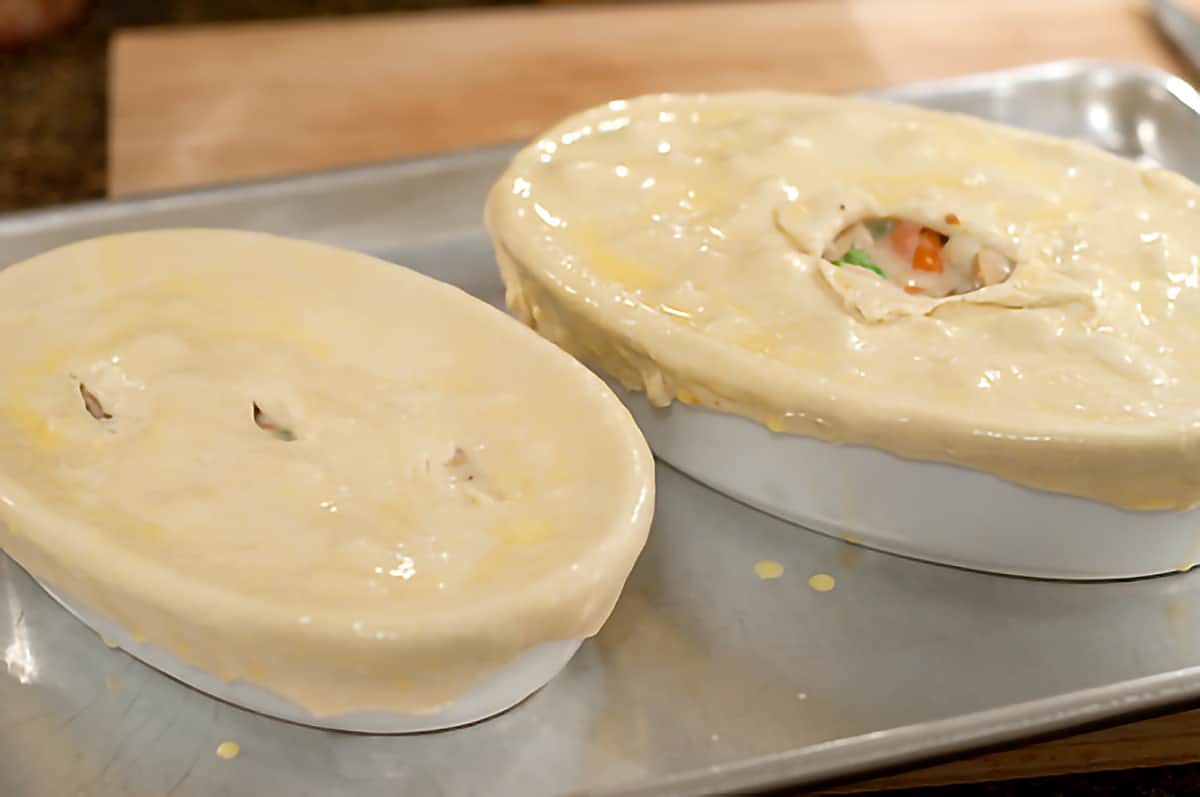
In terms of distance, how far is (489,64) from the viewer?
1600mm

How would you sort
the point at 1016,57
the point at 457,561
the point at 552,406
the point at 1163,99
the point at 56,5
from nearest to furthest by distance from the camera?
the point at 457,561
the point at 552,406
the point at 1163,99
the point at 1016,57
the point at 56,5

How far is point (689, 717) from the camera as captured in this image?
797 millimetres

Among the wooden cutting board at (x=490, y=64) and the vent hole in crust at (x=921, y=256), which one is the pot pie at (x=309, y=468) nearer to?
the vent hole in crust at (x=921, y=256)

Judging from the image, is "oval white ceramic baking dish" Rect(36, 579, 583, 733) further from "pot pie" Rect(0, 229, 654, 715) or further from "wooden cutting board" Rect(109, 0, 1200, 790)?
"wooden cutting board" Rect(109, 0, 1200, 790)

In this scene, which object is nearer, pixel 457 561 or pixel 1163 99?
pixel 457 561

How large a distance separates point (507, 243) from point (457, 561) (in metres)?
0.32

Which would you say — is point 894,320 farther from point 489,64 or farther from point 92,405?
point 489,64

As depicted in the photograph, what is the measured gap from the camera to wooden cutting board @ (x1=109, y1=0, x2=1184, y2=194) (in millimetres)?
1436

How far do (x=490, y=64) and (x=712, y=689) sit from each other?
1003 mm

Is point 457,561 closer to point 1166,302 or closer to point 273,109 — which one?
point 1166,302

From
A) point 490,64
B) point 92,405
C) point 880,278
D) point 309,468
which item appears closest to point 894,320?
point 880,278

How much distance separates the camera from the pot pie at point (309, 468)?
0.70 meters

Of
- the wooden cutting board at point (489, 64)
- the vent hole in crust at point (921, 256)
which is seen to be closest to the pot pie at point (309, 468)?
the vent hole in crust at point (921, 256)

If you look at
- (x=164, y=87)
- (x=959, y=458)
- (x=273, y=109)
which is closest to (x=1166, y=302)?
(x=959, y=458)
